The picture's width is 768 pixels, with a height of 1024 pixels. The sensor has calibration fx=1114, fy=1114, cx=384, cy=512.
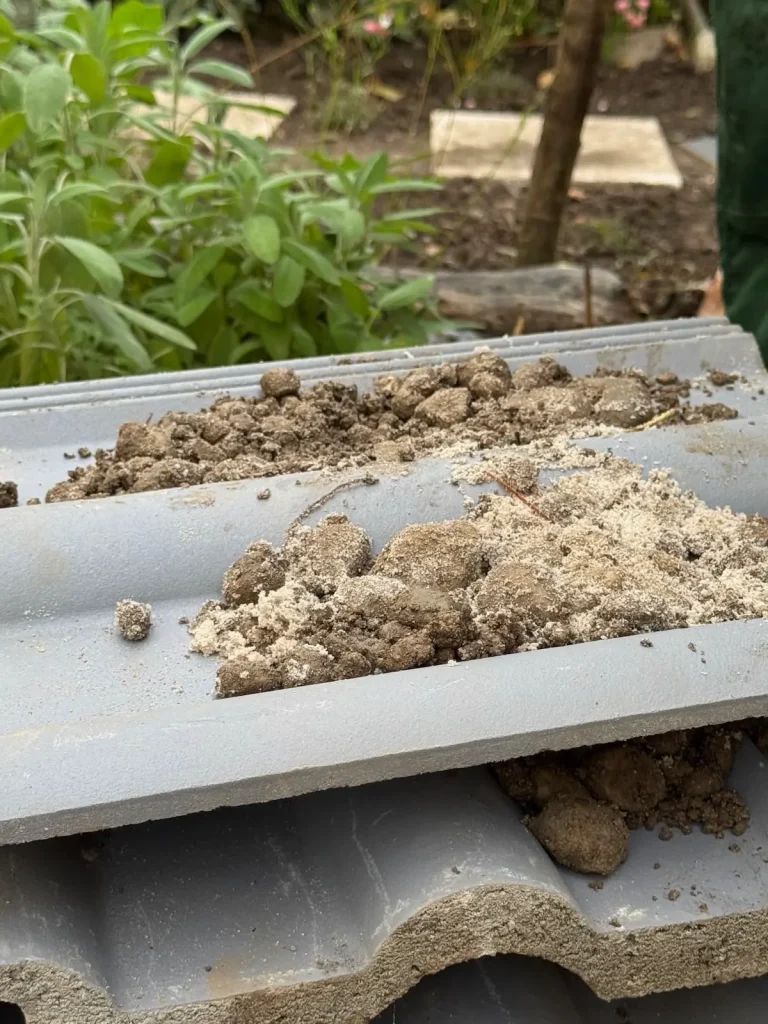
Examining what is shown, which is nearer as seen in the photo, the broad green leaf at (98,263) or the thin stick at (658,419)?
the thin stick at (658,419)

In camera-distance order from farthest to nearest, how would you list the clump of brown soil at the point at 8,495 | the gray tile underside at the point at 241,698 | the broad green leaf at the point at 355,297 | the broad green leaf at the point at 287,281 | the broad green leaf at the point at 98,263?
the broad green leaf at the point at 355,297 < the broad green leaf at the point at 287,281 < the broad green leaf at the point at 98,263 < the clump of brown soil at the point at 8,495 < the gray tile underside at the point at 241,698

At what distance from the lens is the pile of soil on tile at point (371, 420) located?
166cm

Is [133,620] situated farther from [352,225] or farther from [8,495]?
[352,225]

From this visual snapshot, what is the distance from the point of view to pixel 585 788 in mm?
1287

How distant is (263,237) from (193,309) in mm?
258

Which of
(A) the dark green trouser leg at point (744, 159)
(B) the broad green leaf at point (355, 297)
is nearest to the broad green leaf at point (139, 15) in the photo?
(B) the broad green leaf at point (355, 297)

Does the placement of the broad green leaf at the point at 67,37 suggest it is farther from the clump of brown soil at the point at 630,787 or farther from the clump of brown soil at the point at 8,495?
the clump of brown soil at the point at 630,787

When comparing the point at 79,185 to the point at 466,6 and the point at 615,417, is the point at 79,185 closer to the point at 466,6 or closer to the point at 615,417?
the point at 615,417

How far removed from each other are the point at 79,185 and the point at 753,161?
1426 millimetres

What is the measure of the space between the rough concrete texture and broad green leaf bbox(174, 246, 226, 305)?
291 cm

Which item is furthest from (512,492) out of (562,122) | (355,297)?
(562,122)

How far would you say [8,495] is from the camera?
1601mm

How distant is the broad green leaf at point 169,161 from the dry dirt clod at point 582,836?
2.05 m

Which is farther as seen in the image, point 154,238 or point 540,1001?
point 154,238
